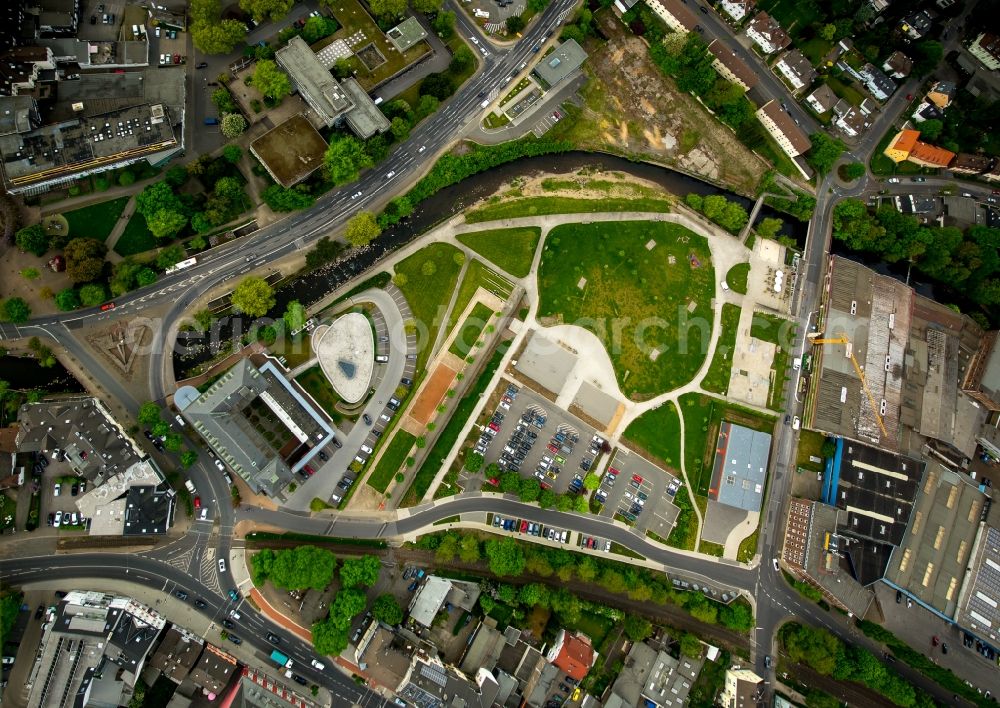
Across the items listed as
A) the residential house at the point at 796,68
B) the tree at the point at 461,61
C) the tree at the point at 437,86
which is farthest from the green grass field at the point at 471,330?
the residential house at the point at 796,68

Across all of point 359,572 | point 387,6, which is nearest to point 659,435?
point 359,572

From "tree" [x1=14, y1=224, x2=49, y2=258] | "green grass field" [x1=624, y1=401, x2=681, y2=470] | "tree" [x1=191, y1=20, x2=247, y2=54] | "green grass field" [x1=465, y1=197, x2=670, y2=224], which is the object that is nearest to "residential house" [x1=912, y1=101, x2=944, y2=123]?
"green grass field" [x1=465, y1=197, x2=670, y2=224]

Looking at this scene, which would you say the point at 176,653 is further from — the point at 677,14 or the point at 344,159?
the point at 677,14

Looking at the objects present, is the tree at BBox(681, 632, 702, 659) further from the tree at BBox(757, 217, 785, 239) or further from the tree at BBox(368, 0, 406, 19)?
the tree at BBox(368, 0, 406, 19)

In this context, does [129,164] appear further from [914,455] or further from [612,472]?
[914,455]

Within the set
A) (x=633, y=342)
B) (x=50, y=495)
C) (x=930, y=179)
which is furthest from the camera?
(x=930, y=179)

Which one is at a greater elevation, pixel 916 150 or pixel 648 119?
pixel 648 119

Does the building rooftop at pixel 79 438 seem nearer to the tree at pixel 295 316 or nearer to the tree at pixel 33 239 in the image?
the tree at pixel 33 239

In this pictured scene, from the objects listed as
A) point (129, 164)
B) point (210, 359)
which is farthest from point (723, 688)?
point (129, 164)
